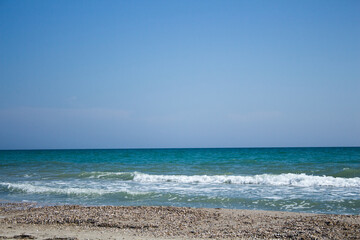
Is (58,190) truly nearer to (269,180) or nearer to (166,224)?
(166,224)

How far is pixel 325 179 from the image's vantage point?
18875mm

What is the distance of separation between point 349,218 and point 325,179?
34.2ft

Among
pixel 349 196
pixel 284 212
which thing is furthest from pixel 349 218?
pixel 349 196

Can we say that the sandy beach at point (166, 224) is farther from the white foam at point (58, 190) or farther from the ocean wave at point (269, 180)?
the ocean wave at point (269, 180)

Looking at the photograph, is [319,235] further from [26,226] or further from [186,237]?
[26,226]

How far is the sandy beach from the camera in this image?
297 inches

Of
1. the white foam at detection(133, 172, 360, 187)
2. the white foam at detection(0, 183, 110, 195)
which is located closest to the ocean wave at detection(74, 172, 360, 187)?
the white foam at detection(133, 172, 360, 187)

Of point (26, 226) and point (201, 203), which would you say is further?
point (201, 203)

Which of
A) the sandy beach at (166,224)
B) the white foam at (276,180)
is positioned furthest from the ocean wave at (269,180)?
the sandy beach at (166,224)

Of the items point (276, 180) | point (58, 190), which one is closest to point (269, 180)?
point (276, 180)

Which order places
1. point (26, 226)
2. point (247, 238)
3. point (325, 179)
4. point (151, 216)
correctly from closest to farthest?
point (247, 238)
point (26, 226)
point (151, 216)
point (325, 179)

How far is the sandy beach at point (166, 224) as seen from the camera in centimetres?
754

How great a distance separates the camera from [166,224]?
8641 mm

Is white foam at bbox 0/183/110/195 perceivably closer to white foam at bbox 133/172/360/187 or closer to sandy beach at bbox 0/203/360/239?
sandy beach at bbox 0/203/360/239
